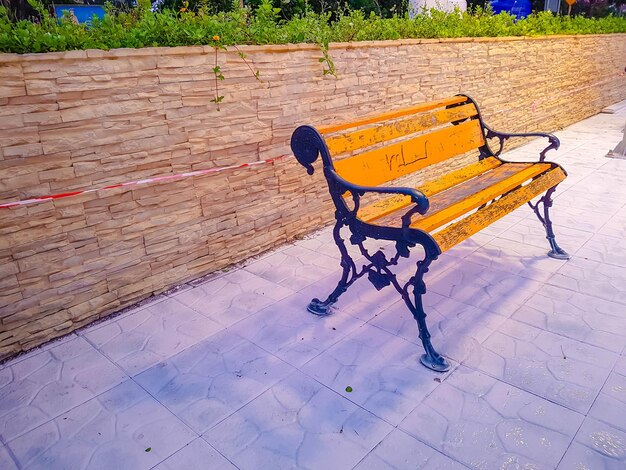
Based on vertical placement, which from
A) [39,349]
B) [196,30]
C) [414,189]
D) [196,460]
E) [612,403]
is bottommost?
[612,403]

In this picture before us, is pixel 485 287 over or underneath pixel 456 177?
underneath

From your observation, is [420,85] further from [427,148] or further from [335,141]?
[335,141]

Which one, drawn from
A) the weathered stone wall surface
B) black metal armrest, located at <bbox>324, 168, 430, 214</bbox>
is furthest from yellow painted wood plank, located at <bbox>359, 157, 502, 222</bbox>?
the weathered stone wall surface

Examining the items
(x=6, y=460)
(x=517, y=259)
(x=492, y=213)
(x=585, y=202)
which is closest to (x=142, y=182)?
(x=6, y=460)

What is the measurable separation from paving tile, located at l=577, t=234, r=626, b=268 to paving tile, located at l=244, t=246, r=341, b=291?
76.5 inches

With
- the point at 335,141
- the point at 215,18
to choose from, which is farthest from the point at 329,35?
the point at 335,141

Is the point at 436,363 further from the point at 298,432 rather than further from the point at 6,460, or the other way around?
the point at 6,460

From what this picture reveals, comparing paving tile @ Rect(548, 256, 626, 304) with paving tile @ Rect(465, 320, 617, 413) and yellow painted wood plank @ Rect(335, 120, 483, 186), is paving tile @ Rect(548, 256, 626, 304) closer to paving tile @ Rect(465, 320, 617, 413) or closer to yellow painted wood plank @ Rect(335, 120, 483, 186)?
paving tile @ Rect(465, 320, 617, 413)

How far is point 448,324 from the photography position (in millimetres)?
3100

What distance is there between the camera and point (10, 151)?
107 inches

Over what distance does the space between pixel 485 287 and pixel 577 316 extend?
60 centimetres

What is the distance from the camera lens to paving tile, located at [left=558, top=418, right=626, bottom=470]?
208cm

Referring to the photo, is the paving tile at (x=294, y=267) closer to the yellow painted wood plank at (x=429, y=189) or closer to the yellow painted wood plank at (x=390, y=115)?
the yellow painted wood plank at (x=429, y=189)

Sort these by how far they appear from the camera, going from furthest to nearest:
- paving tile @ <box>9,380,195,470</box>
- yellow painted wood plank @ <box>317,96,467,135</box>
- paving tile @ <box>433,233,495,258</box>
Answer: paving tile @ <box>433,233,495,258</box>, yellow painted wood plank @ <box>317,96,467,135</box>, paving tile @ <box>9,380,195,470</box>
